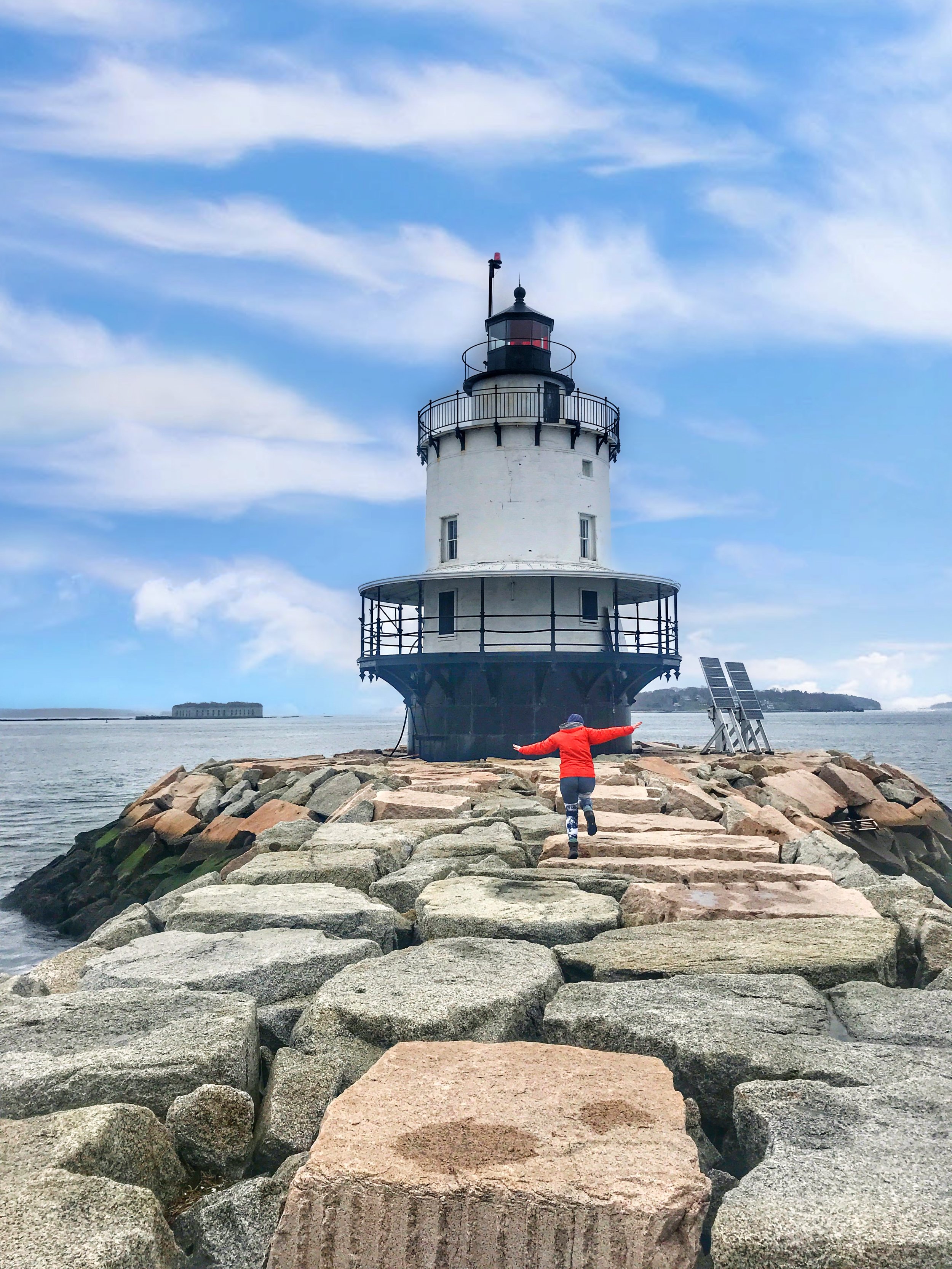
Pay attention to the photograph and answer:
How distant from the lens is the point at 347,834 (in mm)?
8820

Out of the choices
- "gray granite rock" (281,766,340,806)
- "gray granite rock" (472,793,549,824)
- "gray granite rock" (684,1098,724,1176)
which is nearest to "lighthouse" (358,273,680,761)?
"gray granite rock" (281,766,340,806)

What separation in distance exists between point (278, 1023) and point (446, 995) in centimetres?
84

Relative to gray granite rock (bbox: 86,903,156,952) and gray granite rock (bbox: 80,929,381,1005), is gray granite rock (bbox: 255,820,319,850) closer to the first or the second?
gray granite rock (bbox: 86,903,156,952)

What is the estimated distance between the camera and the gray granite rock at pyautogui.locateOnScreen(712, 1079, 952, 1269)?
104 inches

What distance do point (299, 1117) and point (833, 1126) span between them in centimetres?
187

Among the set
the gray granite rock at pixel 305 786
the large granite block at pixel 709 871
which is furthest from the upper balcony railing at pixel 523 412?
the large granite block at pixel 709 871

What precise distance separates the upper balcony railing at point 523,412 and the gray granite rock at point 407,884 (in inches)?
578

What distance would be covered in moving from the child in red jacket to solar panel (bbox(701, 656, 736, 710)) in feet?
50.0

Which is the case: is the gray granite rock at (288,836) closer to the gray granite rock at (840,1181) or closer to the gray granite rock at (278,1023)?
the gray granite rock at (278,1023)

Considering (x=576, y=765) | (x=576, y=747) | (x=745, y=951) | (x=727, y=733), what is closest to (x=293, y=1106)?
(x=745, y=951)

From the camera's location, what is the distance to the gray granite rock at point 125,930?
253 inches

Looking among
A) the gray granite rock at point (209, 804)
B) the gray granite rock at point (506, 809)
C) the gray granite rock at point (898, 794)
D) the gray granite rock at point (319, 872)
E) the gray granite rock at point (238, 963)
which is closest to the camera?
the gray granite rock at point (238, 963)

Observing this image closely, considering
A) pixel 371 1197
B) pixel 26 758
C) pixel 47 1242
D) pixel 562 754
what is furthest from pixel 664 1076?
pixel 26 758

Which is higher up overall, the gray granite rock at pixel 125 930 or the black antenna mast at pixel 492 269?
the black antenna mast at pixel 492 269
